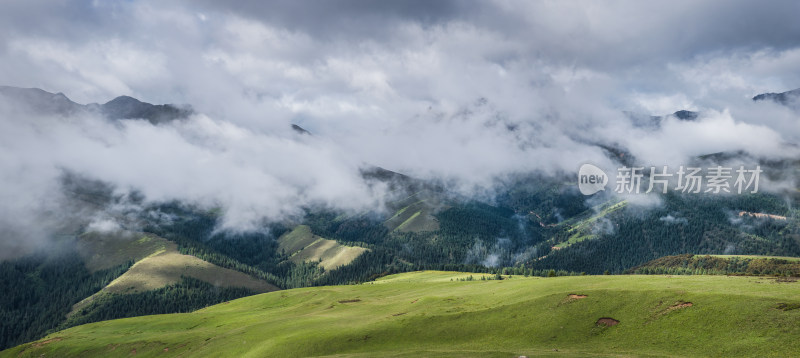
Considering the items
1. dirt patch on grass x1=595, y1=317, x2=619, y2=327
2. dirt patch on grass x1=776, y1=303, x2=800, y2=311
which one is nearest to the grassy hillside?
dirt patch on grass x1=776, y1=303, x2=800, y2=311

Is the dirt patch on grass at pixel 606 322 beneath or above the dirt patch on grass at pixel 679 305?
beneath

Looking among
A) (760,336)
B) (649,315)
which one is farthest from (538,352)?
(760,336)

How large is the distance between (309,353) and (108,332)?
158700 millimetres

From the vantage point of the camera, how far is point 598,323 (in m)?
69.6

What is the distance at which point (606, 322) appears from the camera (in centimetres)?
6912

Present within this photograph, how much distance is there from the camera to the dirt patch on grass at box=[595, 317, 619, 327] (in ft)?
224

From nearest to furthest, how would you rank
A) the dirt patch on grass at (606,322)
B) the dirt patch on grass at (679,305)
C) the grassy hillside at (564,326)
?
the grassy hillside at (564,326) → the dirt patch on grass at (679,305) → the dirt patch on grass at (606,322)

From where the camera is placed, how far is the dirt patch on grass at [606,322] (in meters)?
68.2

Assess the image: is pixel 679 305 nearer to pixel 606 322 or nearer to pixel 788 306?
pixel 606 322

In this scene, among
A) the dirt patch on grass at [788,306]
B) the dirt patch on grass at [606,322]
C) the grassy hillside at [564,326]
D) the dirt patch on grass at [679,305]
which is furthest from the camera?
the dirt patch on grass at [606,322]

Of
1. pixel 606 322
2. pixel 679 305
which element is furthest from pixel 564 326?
pixel 679 305

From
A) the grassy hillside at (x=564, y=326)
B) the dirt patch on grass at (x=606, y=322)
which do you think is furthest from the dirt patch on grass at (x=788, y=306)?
the dirt patch on grass at (x=606, y=322)

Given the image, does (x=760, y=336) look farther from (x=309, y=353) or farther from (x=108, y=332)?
(x=108, y=332)

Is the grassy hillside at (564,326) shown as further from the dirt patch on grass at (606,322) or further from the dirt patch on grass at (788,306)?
the dirt patch on grass at (606,322)
